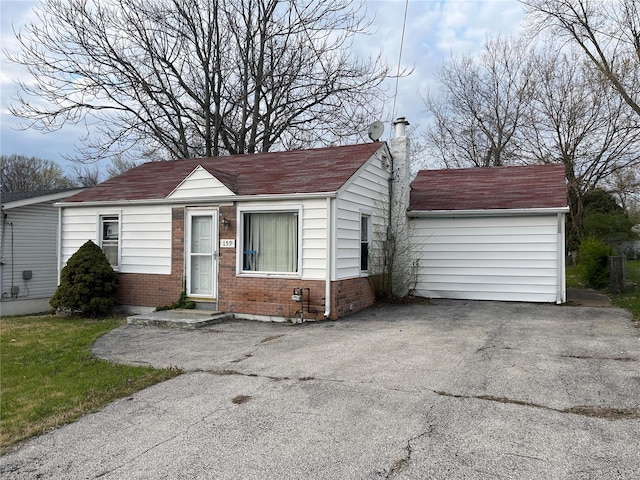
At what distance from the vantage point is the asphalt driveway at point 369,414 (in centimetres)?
348

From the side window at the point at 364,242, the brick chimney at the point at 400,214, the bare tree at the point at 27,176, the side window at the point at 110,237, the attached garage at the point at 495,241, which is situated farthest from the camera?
the bare tree at the point at 27,176

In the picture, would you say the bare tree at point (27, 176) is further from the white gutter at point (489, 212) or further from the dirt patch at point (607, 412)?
the dirt patch at point (607, 412)

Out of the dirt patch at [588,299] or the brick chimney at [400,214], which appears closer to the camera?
the dirt patch at [588,299]

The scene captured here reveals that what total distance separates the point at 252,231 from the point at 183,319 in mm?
2339

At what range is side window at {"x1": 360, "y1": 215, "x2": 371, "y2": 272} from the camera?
11.3m

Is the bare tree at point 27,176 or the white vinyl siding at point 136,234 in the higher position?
the bare tree at point 27,176

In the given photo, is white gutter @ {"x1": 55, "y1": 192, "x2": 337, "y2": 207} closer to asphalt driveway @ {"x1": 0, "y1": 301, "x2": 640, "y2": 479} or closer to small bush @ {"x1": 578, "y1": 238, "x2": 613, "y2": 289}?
asphalt driveway @ {"x1": 0, "y1": 301, "x2": 640, "y2": 479}

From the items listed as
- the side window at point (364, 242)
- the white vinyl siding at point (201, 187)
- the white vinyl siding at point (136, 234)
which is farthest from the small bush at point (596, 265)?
the white vinyl siding at point (136, 234)

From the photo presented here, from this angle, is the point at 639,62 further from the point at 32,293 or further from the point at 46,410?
the point at 32,293

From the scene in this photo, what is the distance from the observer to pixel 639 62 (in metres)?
17.0

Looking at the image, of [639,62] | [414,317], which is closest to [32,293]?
[414,317]

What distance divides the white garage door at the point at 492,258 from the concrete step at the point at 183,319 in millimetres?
5830

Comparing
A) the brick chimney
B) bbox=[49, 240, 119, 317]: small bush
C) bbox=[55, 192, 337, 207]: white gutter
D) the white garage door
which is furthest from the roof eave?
the white garage door

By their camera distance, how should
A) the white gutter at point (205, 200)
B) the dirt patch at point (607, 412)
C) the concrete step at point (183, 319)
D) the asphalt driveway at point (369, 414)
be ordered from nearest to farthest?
the asphalt driveway at point (369, 414)
the dirt patch at point (607, 412)
the concrete step at point (183, 319)
the white gutter at point (205, 200)
